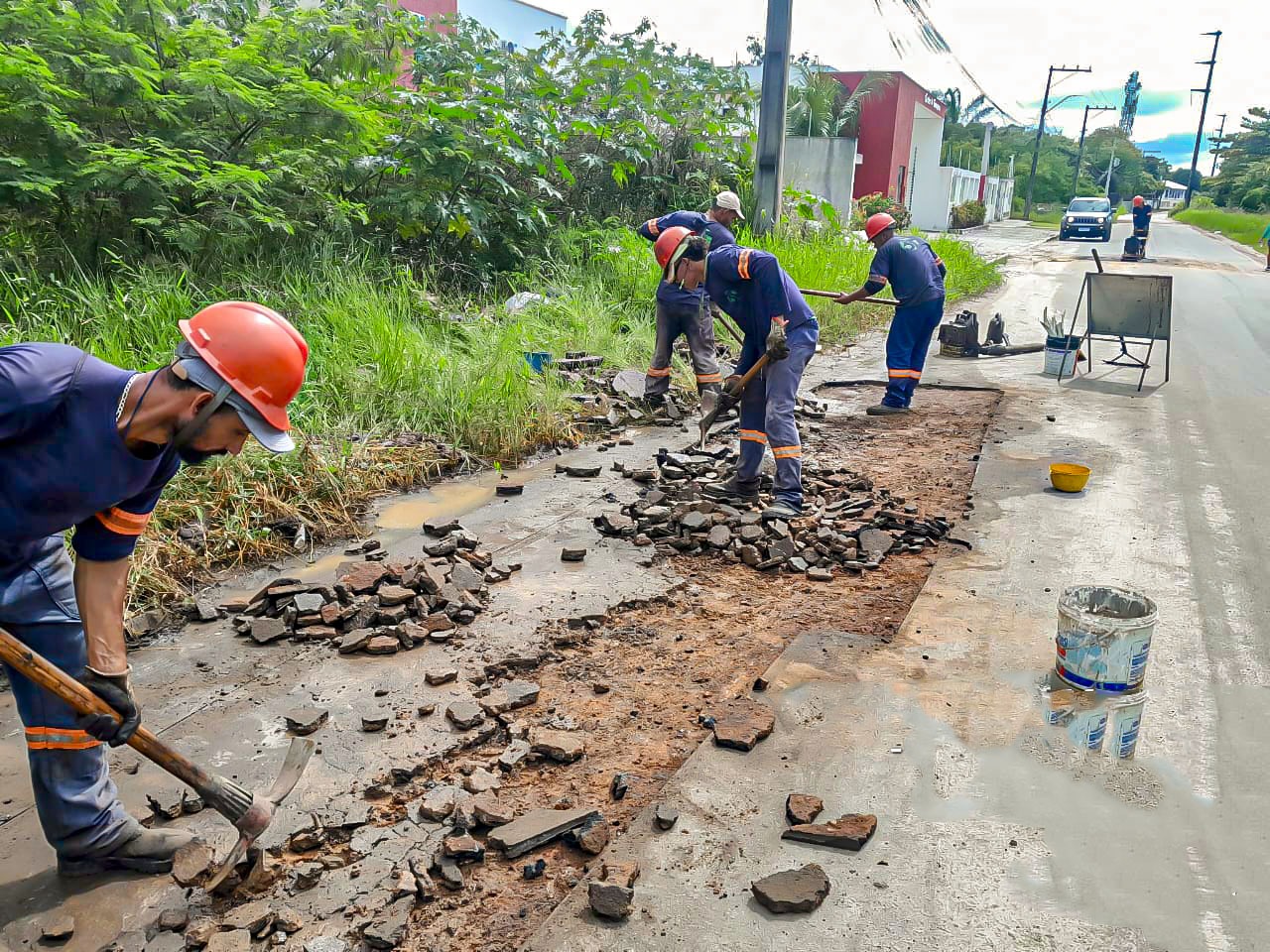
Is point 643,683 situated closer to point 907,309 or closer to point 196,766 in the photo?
point 196,766

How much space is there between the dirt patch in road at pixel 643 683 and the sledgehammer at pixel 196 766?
1.30 feet

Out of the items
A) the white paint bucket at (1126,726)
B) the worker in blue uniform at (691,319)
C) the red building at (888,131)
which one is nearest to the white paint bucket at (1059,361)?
the worker in blue uniform at (691,319)

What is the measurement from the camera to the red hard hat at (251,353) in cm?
240

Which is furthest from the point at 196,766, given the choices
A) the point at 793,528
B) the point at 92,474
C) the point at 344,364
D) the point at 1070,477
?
the point at 1070,477

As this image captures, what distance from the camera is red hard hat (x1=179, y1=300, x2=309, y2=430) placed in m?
2.40

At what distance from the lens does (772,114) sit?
38.7 feet

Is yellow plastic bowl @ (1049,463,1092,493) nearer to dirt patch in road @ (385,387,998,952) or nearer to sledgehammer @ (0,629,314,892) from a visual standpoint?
dirt patch in road @ (385,387,998,952)

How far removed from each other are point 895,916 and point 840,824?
1.19 ft

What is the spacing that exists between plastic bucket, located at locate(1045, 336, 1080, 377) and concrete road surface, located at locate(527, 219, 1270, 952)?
452 cm

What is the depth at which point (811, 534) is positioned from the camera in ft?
18.2

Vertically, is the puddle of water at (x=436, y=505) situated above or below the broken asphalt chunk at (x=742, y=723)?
below

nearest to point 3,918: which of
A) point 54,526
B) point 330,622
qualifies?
point 54,526

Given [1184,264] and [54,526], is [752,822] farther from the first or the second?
[1184,264]

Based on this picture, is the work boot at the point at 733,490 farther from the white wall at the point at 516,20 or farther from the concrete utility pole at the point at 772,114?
the white wall at the point at 516,20
